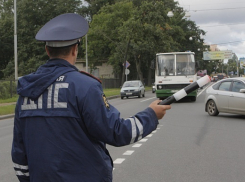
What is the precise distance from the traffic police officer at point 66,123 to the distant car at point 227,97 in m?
13.4

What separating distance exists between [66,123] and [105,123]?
0.22m

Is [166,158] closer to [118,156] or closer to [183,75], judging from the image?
[118,156]

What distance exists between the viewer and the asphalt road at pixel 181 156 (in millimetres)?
6652

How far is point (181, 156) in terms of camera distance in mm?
8320

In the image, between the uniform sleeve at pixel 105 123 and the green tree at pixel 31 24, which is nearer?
the uniform sleeve at pixel 105 123

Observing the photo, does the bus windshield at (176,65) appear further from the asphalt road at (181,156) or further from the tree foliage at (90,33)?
the tree foliage at (90,33)

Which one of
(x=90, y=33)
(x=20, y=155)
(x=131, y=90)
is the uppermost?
(x=90, y=33)

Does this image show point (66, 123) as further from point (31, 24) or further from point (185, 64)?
point (31, 24)

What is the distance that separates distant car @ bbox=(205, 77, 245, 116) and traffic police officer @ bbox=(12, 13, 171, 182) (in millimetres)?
13382

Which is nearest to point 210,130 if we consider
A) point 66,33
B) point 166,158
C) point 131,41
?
point 166,158

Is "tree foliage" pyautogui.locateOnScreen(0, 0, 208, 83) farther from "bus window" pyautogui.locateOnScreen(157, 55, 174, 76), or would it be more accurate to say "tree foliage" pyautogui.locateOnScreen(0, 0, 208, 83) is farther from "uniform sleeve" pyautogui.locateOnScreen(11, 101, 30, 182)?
"uniform sleeve" pyautogui.locateOnScreen(11, 101, 30, 182)

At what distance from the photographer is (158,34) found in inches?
2015

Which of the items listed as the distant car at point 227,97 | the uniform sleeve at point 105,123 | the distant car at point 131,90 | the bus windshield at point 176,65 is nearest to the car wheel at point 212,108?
the distant car at point 227,97

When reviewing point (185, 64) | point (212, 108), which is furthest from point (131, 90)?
point (212, 108)
